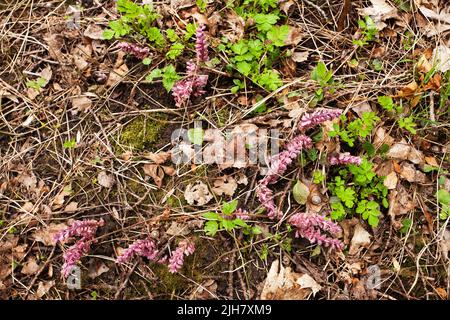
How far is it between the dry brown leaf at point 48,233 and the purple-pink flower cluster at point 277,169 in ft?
4.77

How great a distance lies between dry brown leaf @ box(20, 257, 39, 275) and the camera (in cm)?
302

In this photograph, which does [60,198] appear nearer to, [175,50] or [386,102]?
[175,50]

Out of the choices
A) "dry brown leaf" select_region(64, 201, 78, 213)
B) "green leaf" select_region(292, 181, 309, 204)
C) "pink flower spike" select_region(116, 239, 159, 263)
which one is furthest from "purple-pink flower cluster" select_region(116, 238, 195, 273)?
"green leaf" select_region(292, 181, 309, 204)

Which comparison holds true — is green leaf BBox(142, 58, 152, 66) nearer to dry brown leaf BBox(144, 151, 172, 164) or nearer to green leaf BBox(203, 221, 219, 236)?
dry brown leaf BBox(144, 151, 172, 164)

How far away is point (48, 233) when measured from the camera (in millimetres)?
3070

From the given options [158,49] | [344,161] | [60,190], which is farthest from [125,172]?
[344,161]

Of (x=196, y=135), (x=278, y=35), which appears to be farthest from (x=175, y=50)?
(x=278, y=35)

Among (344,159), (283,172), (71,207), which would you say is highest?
(344,159)

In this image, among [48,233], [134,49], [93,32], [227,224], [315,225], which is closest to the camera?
[227,224]

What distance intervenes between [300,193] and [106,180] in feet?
4.66

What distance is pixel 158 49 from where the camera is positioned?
3254mm

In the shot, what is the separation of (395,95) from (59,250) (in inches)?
107

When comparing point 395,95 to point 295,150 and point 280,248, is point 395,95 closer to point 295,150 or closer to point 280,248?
point 295,150
